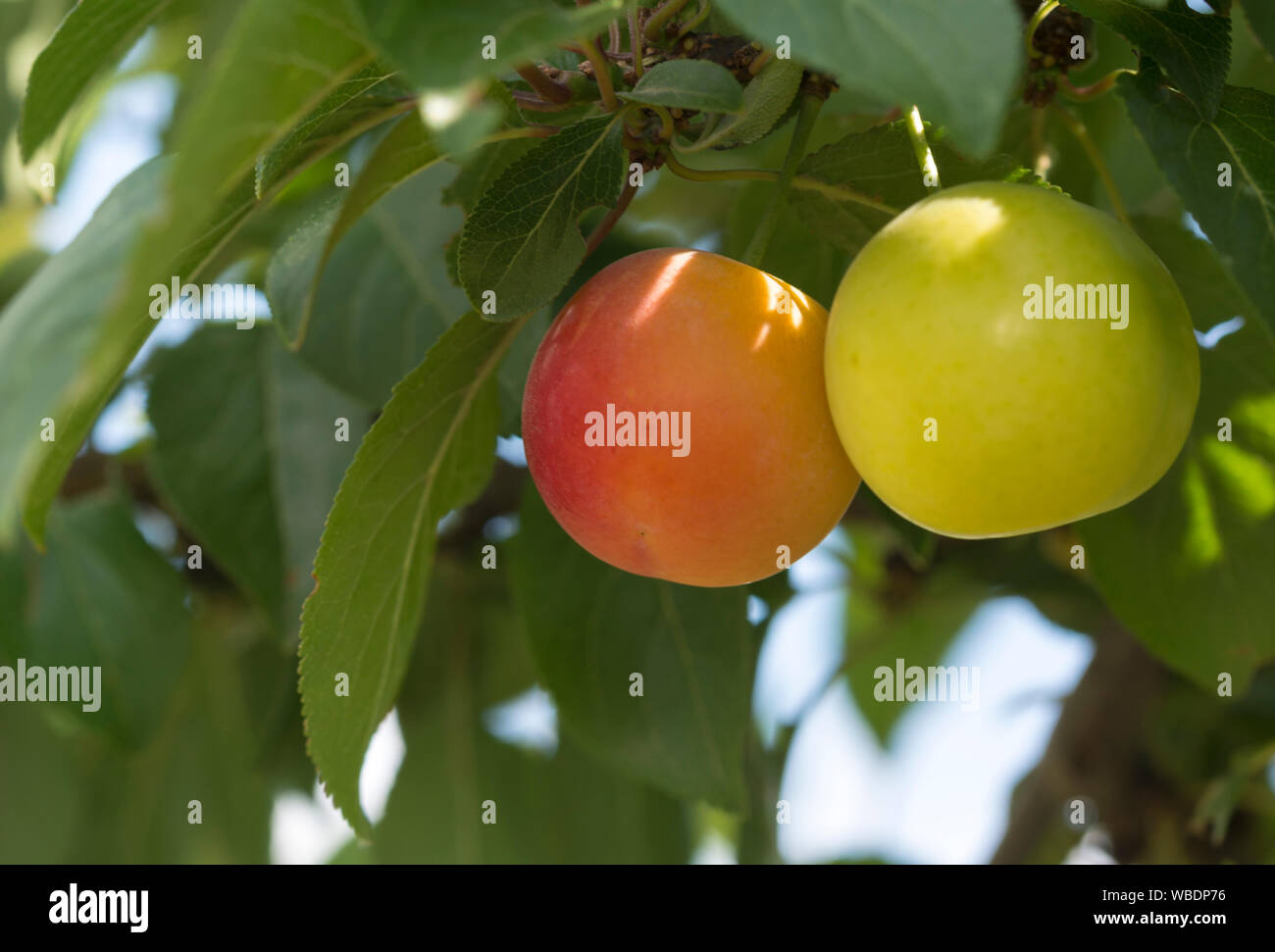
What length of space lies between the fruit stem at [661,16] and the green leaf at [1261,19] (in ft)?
1.17

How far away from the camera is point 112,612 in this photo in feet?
4.54

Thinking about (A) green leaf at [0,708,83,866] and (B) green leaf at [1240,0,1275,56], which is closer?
(B) green leaf at [1240,0,1275,56]

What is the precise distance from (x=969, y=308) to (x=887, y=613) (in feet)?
3.60

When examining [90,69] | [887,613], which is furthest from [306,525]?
[887,613]

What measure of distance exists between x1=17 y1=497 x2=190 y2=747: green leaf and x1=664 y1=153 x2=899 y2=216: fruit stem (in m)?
0.95

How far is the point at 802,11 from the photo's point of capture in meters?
0.46

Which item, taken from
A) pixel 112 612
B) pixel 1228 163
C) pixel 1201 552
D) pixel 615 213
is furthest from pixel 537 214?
pixel 112 612

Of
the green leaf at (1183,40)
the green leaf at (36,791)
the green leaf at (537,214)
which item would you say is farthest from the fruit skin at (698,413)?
the green leaf at (36,791)

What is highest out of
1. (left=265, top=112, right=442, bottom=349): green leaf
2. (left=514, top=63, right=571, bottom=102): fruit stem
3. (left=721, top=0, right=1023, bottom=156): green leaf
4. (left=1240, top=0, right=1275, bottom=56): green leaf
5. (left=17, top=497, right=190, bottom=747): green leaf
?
(left=1240, top=0, right=1275, bottom=56): green leaf

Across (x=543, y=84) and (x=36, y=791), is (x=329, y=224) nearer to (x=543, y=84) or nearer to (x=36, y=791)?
(x=543, y=84)

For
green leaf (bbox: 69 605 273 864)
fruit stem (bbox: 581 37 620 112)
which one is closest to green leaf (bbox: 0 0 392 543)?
fruit stem (bbox: 581 37 620 112)

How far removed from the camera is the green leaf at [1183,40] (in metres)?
0.66

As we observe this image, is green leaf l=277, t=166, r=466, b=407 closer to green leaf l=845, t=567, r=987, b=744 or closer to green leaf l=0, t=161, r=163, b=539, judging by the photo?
green leaf l=0, t=161, r=163, b=539

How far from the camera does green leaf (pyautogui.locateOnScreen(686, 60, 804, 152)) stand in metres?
0.65
